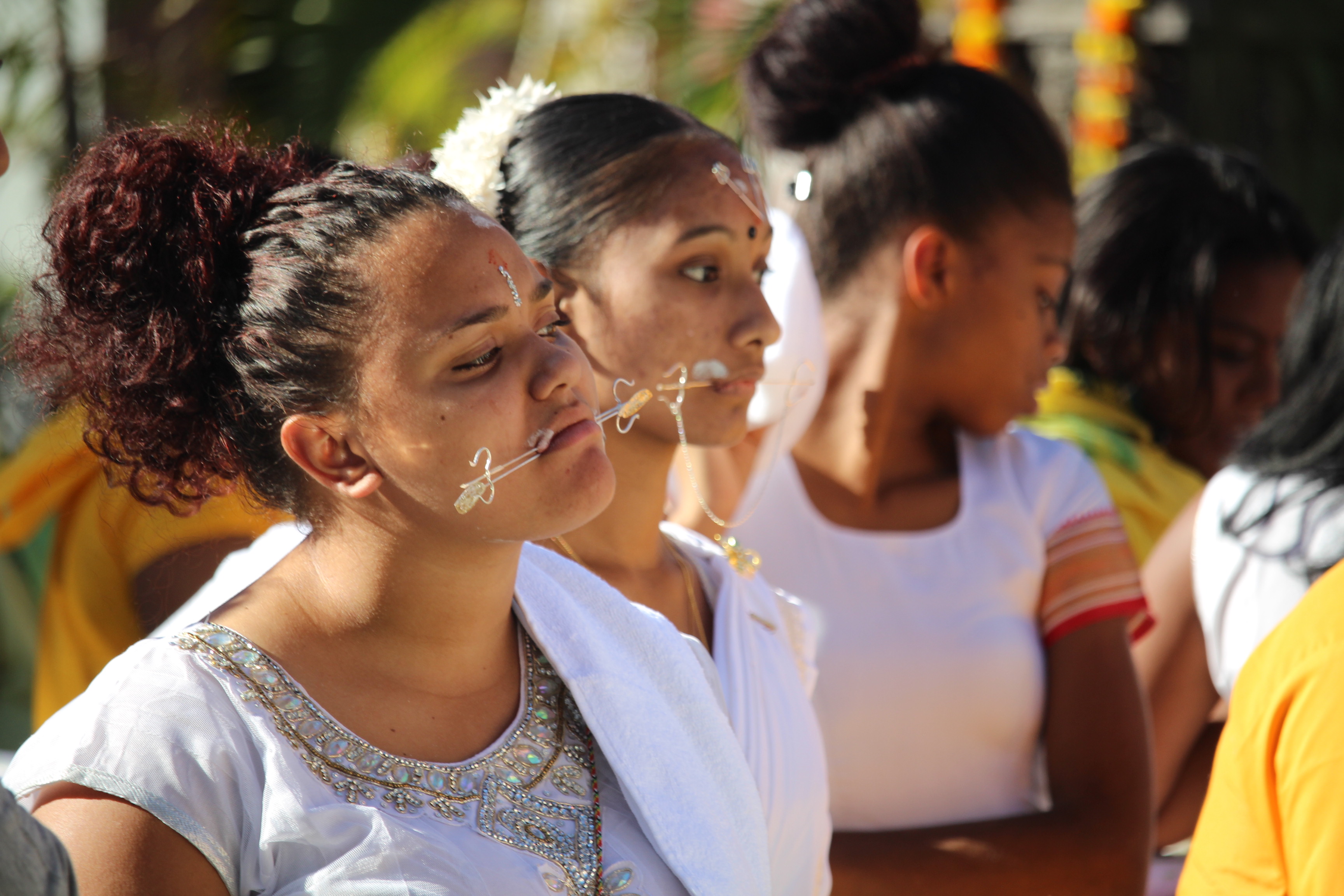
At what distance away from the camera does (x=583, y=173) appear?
198 centimetres

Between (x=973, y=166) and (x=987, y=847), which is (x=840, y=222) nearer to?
(x=973, y=166)

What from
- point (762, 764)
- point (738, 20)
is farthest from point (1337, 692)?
point (738, 20)

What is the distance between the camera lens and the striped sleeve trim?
2357 millimetres

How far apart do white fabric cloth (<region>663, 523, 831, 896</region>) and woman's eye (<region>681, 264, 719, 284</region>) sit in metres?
0.43

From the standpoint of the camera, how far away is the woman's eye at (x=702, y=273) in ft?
6.53

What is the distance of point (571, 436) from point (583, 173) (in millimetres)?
577

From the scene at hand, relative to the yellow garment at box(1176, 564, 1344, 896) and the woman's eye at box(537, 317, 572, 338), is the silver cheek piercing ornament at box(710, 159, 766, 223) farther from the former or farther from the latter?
the yellow garment at box(1176, 564, 1344, 896)

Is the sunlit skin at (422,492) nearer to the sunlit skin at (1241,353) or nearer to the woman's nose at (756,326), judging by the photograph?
the woman's nose at (756,326)

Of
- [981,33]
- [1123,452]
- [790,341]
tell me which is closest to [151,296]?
[790,341]

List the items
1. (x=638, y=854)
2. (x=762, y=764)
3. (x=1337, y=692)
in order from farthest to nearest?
(x=762, y=764) < (x=638, y=854) < (x=1337, y=692)

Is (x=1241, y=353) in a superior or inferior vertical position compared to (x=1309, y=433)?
inferior

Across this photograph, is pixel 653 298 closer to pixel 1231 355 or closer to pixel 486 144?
pixel 486 144

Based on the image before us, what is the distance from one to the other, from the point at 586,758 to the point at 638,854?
0.14 m

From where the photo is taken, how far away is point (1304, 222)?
3.53 metres
